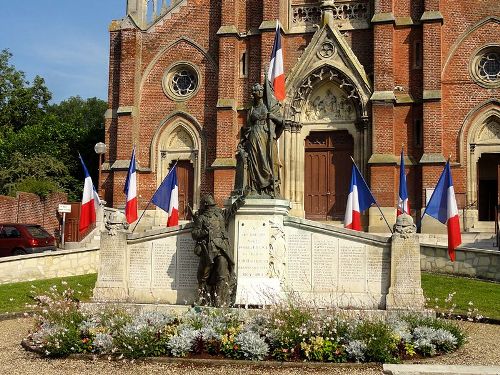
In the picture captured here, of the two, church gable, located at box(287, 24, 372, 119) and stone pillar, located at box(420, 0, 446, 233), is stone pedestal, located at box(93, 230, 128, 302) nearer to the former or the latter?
stone pillar, located at box(420, 0, 446, 233)

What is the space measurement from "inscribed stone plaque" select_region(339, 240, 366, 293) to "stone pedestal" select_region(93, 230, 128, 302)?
168 inches

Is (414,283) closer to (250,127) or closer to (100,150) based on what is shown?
(250,127)

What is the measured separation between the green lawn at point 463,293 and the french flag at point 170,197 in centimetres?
751

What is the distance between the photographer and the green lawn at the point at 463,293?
13.6m

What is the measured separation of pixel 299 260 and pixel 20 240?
574 inches

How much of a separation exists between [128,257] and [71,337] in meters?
3.68

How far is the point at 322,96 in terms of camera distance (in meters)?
26.8

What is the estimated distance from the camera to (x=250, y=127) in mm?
13000

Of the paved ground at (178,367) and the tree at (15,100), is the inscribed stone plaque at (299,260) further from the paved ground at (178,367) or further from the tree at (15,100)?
the tree at (15,100)

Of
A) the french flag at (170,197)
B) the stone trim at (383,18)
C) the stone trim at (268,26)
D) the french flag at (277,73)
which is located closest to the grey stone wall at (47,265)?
the french flag at (170,197)

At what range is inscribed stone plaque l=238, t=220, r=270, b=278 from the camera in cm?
1227

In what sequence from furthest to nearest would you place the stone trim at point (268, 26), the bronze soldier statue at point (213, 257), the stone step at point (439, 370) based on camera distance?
the stone trim at point (268, 26) < the bronze soldier statue at point (213, 257) < the stone step at point (439, 370)

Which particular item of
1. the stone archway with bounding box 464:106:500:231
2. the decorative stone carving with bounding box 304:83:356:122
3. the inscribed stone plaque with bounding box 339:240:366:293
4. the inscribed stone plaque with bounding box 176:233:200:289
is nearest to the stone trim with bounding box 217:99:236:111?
the decorative stone carving with bounding box 304:83:356:122

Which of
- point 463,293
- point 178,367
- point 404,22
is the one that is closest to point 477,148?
point 404,22
